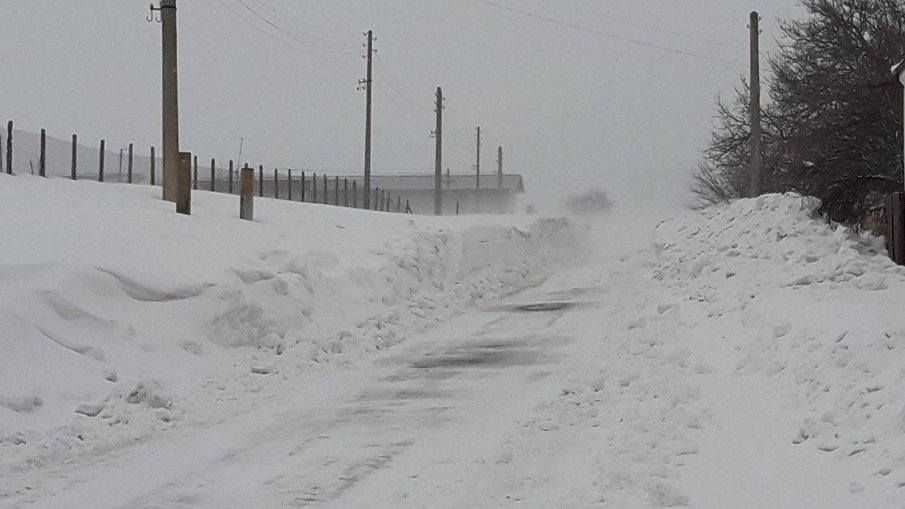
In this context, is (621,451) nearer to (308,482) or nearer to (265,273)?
(308,482)

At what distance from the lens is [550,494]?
19.9 feet

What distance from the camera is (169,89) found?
18797mm

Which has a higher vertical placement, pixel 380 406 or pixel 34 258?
pixel 34 258

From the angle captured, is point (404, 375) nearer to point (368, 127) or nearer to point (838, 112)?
point (838, 112)

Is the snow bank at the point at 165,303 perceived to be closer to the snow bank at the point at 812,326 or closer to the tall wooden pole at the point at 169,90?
the tall wooden pole at the point at 169,90

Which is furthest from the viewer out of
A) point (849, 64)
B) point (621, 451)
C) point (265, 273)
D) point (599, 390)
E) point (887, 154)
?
point (849, 64)

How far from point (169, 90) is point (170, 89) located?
30mm

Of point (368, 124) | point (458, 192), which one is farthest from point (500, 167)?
point (368, 124)

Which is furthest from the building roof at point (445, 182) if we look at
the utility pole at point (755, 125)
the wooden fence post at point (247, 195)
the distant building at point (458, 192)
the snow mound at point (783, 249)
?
the wooden fence post at point (247, 195)

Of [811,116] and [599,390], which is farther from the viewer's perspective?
[811,116]

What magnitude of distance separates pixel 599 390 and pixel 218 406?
352 cm

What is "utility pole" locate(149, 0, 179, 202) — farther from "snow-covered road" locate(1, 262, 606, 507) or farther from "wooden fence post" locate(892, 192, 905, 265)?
"wooden fence post" locate(892, 192, 905, 265)

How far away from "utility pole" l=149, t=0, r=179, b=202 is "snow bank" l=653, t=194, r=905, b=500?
32.0 feet

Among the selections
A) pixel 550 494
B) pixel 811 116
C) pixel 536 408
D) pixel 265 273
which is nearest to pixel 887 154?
pixel 811 116
